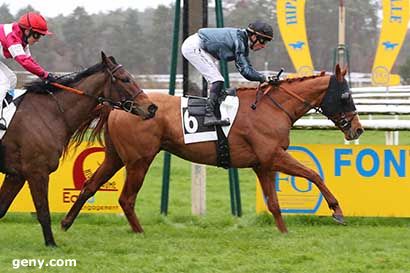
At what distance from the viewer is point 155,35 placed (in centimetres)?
2895

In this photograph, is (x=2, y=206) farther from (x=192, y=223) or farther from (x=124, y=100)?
(x=192, y=223)

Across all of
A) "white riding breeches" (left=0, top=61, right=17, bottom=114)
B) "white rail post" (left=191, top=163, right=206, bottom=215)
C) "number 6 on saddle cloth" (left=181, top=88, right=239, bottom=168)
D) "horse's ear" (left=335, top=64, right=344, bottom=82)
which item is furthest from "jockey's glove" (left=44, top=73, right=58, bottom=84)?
"horse's ear" (left=335, top=64, right=344, bottom=82)

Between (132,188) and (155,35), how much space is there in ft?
69.1

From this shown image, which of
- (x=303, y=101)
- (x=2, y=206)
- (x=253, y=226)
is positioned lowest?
(x=253, y=226)

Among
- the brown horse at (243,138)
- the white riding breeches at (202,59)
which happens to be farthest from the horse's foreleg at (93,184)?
the white riding breeches at (202,59)

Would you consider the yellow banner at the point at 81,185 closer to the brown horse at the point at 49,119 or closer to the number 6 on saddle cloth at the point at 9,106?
the brown horse at the point at 49,119

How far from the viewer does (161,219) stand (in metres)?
9.14

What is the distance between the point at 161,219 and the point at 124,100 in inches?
81.1

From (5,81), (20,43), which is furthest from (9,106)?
(20,43)

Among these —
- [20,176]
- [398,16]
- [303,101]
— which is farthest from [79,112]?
[398,16]

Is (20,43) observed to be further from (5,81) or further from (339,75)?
(339,75)

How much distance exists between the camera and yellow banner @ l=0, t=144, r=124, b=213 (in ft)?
30.3

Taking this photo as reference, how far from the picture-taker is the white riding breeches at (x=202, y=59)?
8328 mm

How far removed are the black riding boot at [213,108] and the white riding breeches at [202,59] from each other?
0.39 ft
